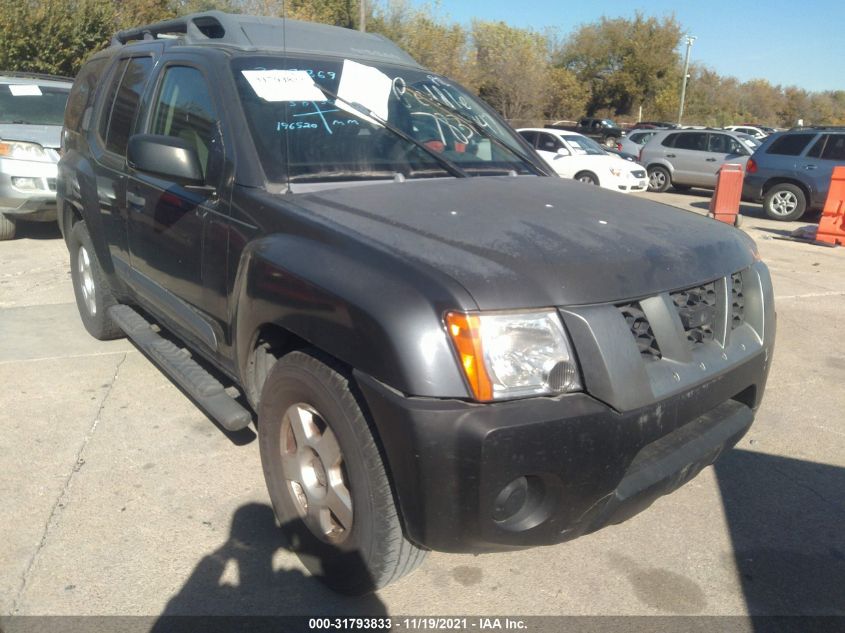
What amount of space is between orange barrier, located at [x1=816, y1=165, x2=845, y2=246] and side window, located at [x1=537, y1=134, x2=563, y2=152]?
6299 mm

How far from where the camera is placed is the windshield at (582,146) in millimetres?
15852

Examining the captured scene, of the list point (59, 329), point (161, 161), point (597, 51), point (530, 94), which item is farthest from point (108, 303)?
point (597, 51)

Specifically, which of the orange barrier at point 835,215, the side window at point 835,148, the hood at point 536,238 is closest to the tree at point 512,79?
the side window at point 835,148

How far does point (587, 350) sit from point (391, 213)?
923 mm

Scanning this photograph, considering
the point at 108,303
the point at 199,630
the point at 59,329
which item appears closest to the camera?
the point at 199,630

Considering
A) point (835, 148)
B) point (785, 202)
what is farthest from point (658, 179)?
point (835, 148)

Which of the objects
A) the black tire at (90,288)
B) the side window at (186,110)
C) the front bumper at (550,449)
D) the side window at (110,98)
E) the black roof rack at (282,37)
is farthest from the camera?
the black tire at (90,288)

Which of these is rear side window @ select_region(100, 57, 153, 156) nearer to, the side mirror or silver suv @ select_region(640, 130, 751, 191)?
the side mirror

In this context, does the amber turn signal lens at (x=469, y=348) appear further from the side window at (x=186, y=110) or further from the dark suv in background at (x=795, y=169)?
the dark suv in background at (x=795, y=169)

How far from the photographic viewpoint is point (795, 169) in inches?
523

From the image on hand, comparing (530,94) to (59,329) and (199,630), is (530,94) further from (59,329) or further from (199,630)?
(199,630)

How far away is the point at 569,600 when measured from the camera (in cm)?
272

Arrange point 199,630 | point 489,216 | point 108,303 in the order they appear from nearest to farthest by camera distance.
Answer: point 199,630
point 489,216
point 108,303

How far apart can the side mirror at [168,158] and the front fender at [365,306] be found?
555 millimetres
